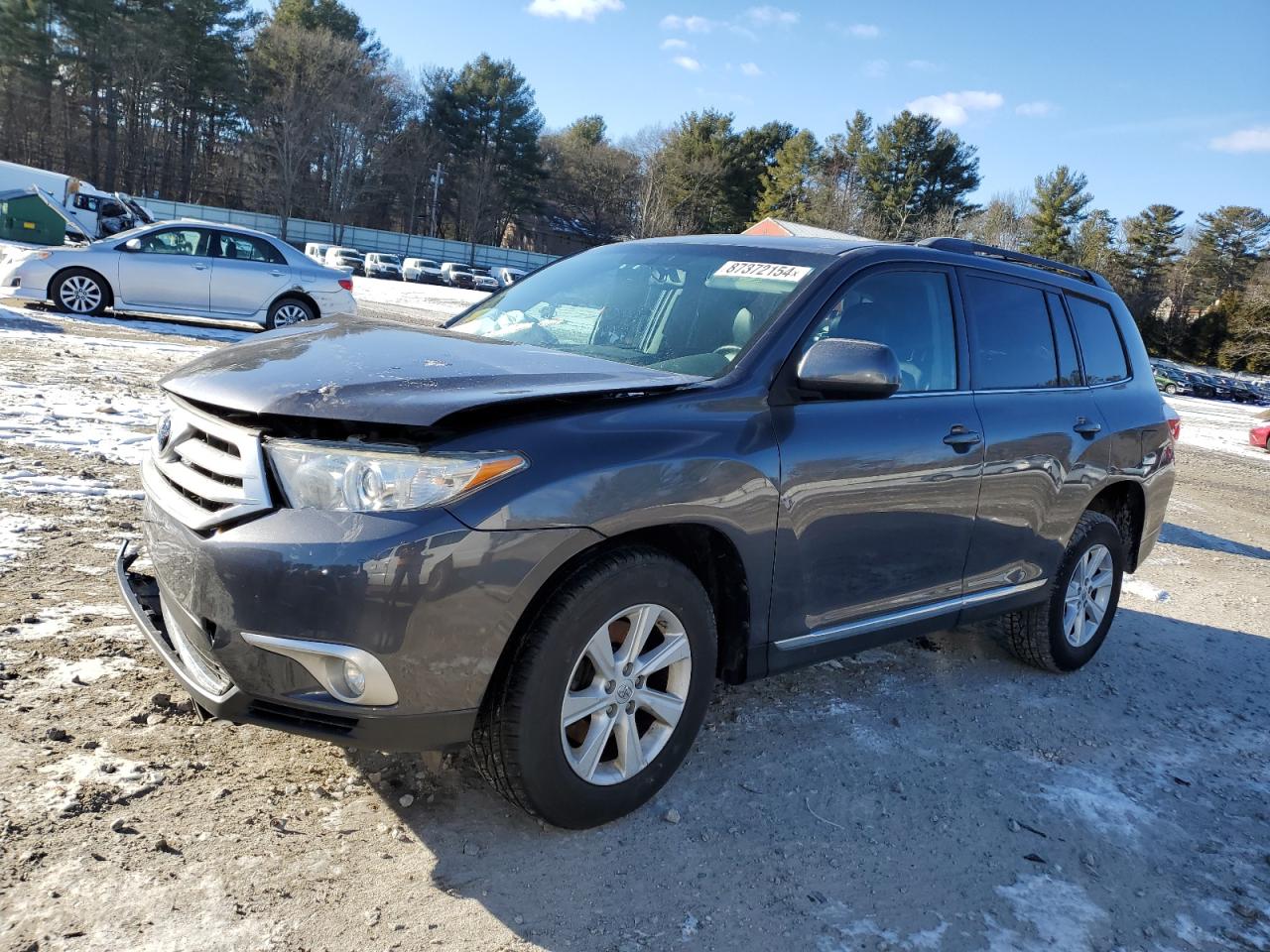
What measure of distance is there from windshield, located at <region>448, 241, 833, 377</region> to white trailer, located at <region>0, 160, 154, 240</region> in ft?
125

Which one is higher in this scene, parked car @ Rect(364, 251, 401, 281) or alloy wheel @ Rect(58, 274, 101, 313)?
parked car @ Rect(364, 251, 401, 281)

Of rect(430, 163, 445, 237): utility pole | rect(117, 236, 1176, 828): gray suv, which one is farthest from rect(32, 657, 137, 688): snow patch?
rect(430, 163, 445, 237): utility pole

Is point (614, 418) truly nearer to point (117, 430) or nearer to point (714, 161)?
point (117, 430)

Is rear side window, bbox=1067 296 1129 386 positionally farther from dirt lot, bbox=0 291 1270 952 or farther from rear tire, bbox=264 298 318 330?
rear tire, bbox=264 298 318 330

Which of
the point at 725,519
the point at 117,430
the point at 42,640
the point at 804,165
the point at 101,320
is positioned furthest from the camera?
the point at 804,165

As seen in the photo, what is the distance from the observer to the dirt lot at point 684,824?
2.42 meters

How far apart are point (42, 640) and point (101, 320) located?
38.8 feet

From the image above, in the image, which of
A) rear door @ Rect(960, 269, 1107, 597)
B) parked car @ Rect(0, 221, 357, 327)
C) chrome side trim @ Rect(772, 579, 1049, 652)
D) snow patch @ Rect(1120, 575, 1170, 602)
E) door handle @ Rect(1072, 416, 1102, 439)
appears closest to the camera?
chrome side trim @ Rect(772, 579, 1049, 652)

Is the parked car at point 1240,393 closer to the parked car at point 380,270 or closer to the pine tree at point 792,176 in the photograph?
the pine tree at point 792,176

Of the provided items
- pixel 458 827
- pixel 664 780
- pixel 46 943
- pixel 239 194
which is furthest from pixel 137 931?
pixel 239 194

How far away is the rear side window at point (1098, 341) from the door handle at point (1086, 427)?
296mm

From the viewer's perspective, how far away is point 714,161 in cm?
6844

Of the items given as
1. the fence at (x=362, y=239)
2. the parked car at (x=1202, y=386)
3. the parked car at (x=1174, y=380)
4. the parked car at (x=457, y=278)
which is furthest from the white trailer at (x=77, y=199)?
the parked car at (x=1202, y=386)

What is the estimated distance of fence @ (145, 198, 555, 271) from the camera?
60884 mm
